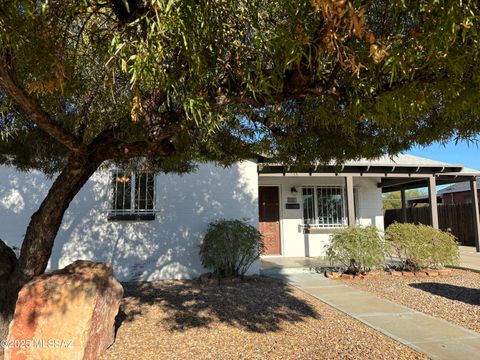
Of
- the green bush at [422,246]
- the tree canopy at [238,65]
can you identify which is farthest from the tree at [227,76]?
the green bush at [422,246]

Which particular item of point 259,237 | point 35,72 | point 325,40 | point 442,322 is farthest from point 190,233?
point 325,40

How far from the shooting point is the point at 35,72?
2.91 m

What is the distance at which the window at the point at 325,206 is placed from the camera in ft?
44.3

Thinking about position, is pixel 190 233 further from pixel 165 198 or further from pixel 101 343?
pixel 101 343

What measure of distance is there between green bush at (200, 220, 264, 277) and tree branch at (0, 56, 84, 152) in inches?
205

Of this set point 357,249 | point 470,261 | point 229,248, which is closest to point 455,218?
point 470,261

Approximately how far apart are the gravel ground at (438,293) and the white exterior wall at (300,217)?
360cm

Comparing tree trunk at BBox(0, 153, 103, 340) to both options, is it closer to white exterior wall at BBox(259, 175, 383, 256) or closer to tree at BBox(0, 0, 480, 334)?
tree at BBox(0, 0, 480, 334)

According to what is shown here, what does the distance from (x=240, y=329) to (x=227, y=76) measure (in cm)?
368

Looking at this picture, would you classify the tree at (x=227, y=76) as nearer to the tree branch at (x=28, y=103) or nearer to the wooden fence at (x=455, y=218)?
the tree branch at (x=28, y=103)

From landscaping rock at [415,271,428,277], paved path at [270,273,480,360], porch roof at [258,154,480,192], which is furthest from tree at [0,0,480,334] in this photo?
porch roof at [258,154,480,192]

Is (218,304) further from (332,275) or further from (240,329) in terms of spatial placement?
(332,275)

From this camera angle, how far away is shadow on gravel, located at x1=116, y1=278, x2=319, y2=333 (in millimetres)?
5816

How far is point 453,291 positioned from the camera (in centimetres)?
802
